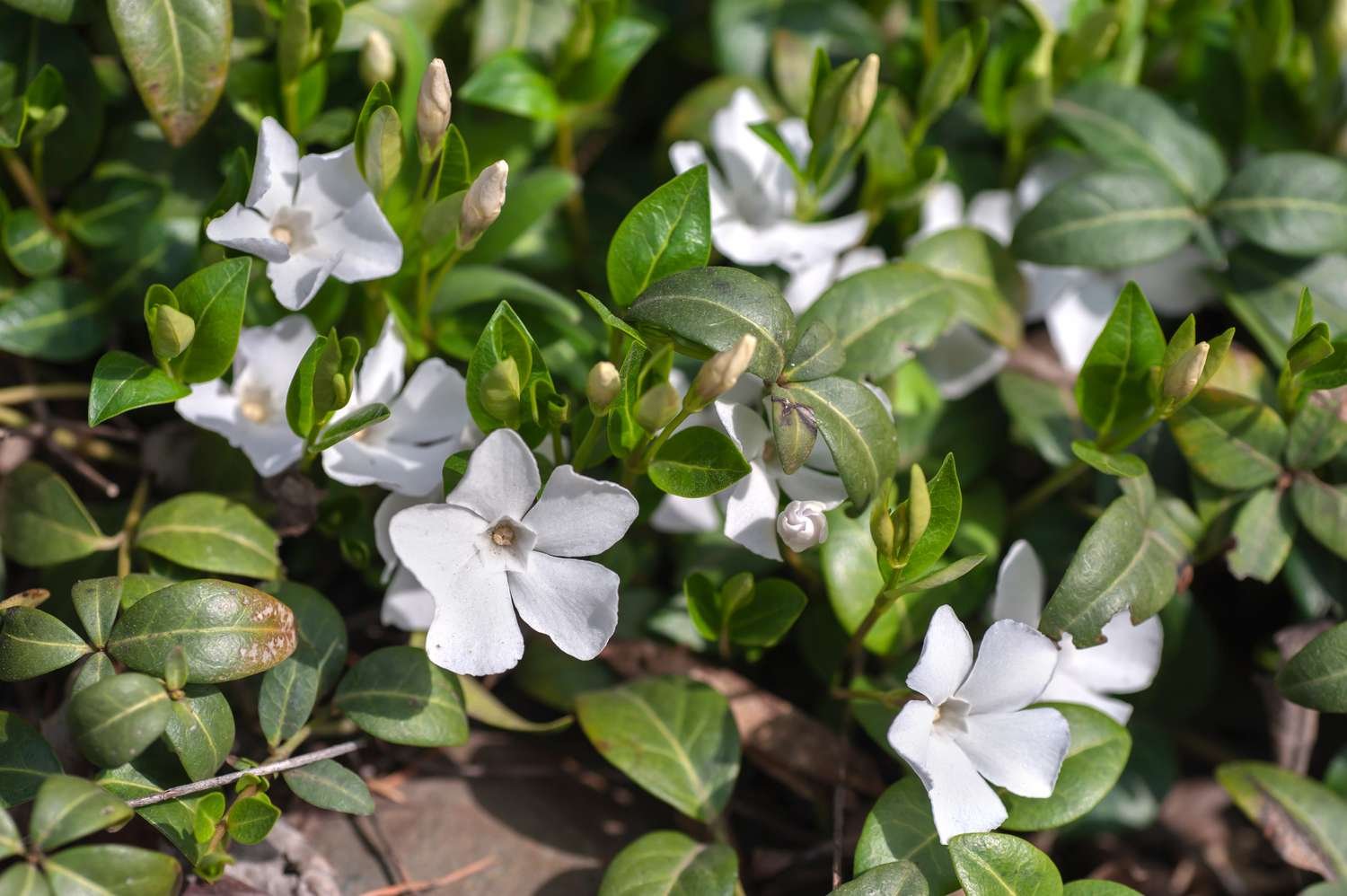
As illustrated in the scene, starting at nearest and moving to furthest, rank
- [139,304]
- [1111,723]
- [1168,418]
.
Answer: [1111,723] < [1168,418] < [139,304]

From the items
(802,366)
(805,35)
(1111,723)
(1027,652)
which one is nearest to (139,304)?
(802,366)

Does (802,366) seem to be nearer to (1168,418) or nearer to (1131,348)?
(1131,348)

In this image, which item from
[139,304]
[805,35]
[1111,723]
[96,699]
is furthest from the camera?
[805,35]

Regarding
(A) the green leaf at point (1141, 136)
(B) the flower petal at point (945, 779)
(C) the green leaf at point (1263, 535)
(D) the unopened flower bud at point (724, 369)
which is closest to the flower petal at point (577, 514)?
(D) the unopened flower bud at point (724, 369)

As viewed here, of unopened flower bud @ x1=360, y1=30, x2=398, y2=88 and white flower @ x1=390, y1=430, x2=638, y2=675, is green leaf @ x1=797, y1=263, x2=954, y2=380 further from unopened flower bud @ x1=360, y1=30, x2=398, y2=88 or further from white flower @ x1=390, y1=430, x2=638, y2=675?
unopened flower bud @ x1=360, y1=30, x2=398, y2=88

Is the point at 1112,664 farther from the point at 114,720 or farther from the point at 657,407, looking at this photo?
the point at 114,720

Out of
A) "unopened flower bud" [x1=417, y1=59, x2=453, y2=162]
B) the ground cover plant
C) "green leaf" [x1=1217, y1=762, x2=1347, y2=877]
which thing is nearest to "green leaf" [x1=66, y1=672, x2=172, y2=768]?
the ground cover plant
